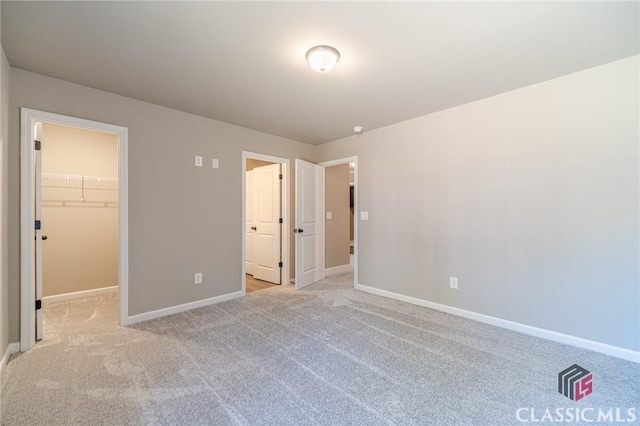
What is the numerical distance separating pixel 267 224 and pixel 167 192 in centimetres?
187

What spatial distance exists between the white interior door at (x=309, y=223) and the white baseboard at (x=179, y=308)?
1.06 metres

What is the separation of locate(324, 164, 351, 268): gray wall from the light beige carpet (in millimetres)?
2316

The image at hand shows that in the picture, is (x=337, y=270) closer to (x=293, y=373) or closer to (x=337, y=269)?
(x=337, y=269)

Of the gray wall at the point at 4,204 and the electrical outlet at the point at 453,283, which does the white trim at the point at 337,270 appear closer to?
the electrical outlet at the point at 453,283

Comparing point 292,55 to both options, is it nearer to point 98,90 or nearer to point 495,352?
point 98,90

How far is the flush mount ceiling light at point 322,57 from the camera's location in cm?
208

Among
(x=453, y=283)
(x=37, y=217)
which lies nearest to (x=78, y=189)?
(x=37, y=217)

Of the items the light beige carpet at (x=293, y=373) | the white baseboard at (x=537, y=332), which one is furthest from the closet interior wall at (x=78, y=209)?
the white baseboard at (x=537, y=332)

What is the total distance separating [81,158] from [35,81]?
1.79 m

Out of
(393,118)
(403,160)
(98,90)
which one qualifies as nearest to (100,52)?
(98,90)

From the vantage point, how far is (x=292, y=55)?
219 cm

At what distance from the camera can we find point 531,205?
275cm

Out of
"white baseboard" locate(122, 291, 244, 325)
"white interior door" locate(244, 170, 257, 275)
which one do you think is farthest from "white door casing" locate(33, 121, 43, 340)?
"white interior door" locate(244, 170, 257, 275)

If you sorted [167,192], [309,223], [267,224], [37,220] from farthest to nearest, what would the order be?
[267,224] → [309,223] → [167,192] → [37,220]
